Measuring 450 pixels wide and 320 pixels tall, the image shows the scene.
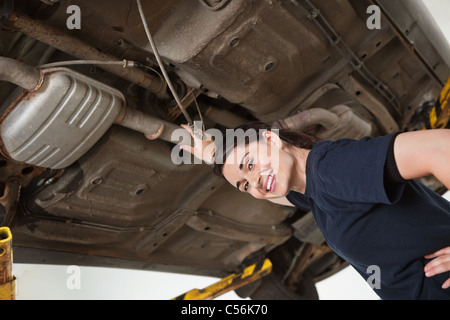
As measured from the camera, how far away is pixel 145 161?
1815mm

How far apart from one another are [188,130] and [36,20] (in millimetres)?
675

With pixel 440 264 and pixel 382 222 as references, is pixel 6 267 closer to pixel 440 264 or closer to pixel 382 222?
pixel 382 222

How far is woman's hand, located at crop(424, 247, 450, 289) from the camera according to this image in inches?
43.5

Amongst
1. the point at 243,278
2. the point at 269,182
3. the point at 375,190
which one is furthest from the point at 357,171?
the point at 243,278

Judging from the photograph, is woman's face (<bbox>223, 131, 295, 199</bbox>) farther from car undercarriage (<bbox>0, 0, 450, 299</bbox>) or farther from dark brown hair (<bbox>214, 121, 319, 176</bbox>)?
car undercarriage (<bbox>0, 0, 450, 299</bbox>)

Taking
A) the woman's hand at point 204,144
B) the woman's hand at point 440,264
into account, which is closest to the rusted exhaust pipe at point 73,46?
the woman's hand at point 204,144

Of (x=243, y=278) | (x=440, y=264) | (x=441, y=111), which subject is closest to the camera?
(x=440, y=264)

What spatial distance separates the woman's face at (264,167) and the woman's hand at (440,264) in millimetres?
450

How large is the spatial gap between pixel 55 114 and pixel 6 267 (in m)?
0.50

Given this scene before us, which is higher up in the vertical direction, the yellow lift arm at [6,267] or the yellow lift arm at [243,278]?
the yellow lift arm at [243,278]

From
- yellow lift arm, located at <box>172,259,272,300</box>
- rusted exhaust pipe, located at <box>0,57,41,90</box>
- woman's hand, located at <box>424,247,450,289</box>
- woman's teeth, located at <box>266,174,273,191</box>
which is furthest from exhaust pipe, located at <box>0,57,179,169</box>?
yellow lift arm, located at <box>172,259,272,300</box>

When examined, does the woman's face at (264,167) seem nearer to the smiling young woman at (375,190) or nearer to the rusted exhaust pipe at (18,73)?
the smiling young woman at (375,190)

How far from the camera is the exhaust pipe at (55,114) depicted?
127 cm

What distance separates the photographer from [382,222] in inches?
44.6
